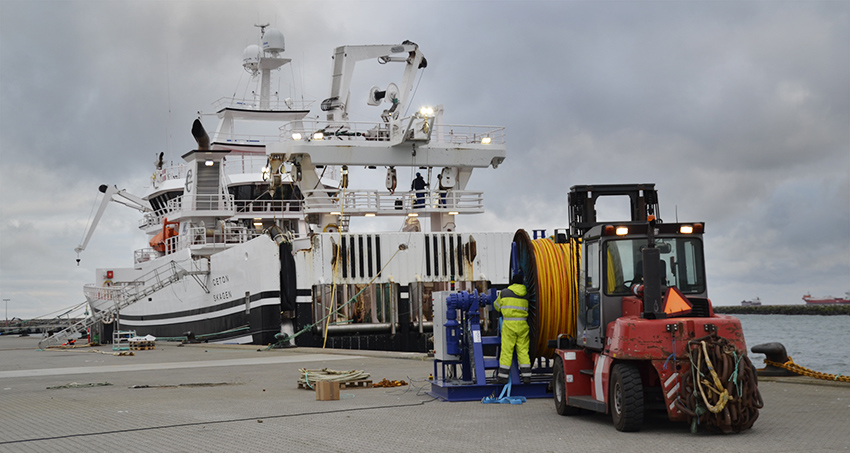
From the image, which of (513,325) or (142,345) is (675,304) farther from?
(142,345)

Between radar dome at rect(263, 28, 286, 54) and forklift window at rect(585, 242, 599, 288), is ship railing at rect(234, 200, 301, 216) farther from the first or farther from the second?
forklift window at rect(585, 242, 599, 288)

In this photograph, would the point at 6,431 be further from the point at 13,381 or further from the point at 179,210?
the point at 179,210

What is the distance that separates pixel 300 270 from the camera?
23328 millimetres

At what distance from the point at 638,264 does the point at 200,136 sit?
92.0 ft

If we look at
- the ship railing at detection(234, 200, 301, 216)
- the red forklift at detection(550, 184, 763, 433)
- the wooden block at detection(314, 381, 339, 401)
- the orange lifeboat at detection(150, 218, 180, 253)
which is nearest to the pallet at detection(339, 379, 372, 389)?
the wooden block at detection(314, 381, 339, 401)

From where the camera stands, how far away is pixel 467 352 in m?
11.2

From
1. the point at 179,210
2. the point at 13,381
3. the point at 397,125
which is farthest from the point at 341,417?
the point at 179,210

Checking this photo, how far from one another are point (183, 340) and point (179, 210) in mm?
6876

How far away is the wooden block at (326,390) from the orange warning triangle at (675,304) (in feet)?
15.5

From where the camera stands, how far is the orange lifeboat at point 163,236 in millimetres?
36719

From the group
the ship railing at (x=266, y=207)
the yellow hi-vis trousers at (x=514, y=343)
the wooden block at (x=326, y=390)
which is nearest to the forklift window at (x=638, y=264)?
the yellow hi-vis trousers at (x=514, y=343)

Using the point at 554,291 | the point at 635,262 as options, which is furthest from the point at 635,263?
the point at 554,291

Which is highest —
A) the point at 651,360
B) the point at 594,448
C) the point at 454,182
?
the point at 454,182

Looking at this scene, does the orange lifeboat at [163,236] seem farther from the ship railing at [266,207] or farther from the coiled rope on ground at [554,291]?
the coiled rope on ground at [554,291]
